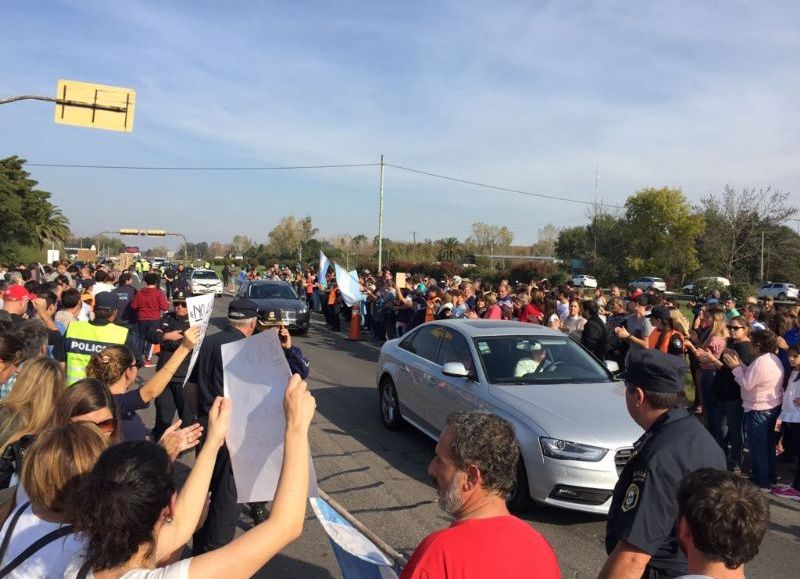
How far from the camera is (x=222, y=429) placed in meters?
2.42

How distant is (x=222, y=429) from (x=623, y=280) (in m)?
59.7

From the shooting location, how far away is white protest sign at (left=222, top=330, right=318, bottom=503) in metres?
2.49

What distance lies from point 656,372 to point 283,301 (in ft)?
53.5

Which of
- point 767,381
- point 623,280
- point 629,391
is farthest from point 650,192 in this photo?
point 629,391

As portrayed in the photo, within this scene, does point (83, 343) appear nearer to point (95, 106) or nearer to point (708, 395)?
point (708, 395)

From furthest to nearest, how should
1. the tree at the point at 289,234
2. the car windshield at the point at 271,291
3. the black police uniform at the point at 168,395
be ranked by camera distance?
the tree at the point at 289,234 → the car windshield at the point at 271,291 → the black police uniform at the point at 168,395

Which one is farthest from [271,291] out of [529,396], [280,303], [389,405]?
[529,396]

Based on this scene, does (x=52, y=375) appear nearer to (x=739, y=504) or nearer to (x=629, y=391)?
(x=629, y=391)

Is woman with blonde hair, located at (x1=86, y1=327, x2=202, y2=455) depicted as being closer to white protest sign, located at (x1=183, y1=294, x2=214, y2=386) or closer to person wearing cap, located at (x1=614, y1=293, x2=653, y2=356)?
white protest sign, located at (x1=183, y1=294, x2=214, y2=386)

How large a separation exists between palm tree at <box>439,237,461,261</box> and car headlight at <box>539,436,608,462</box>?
213 feet

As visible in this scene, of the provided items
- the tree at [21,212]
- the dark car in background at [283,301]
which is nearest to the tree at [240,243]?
the tree at [21,212]

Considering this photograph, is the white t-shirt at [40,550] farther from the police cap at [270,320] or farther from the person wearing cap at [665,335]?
the person wearing cap at [665,335]

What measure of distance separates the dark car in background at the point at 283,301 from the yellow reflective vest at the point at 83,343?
10.9 metres

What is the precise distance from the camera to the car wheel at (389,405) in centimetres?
802
